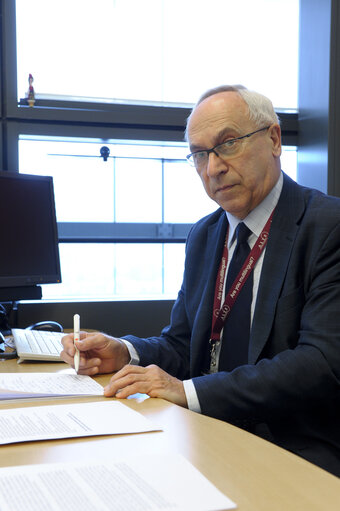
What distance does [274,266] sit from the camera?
149 centimetres

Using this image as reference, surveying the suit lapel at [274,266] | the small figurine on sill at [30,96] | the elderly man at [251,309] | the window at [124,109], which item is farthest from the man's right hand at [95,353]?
the small figurine on sill at [30,96]

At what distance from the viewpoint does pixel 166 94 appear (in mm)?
2611

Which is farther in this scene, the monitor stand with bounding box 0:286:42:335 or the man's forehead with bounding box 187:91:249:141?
the monitor stand with bounding box 0:286:42:335

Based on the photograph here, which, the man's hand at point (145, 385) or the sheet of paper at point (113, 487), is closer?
the sheet of paper at point (113, 487)

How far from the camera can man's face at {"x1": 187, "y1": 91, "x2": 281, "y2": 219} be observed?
1624 mm

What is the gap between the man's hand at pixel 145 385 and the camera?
1230mm

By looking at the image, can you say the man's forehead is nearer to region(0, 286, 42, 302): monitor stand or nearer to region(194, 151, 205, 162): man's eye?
region(194, 151, 205, 162): man's eye

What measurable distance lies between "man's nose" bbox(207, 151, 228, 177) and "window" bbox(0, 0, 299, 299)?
0.95 metres

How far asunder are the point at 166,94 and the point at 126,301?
100cm

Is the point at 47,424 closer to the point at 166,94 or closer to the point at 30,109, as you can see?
the point at 30,109

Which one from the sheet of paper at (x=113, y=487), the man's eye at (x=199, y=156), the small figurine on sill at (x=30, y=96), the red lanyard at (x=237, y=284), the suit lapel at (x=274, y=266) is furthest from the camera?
the small figurine on sill at (x=30, y=96)

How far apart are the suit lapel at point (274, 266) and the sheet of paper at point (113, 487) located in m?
0.65

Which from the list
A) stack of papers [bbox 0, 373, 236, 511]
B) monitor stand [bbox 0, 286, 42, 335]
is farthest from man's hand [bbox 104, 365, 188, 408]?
monitor stand [bbox 0, 286, 42, 335]

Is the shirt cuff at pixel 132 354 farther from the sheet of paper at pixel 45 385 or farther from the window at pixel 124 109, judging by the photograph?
the window at pixel 124 109
